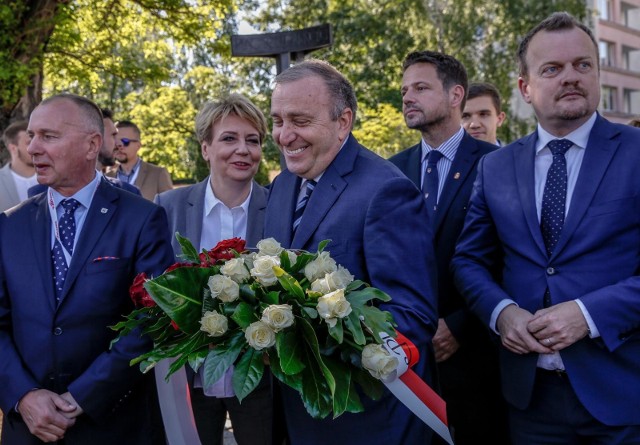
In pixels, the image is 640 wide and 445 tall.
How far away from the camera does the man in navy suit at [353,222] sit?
2910mm

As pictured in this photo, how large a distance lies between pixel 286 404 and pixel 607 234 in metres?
1.50

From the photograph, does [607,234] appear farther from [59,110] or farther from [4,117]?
[4,117]

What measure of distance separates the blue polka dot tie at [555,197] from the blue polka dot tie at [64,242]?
2.25 metres

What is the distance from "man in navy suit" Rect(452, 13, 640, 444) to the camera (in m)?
3.01

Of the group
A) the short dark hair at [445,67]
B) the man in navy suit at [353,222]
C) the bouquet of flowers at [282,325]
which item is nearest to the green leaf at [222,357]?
the bouquet of flowers at [282,325]

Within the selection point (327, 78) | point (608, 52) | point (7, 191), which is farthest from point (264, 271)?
point (608, 52)

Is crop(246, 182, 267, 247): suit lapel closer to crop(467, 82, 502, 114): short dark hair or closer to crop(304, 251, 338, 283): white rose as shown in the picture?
crop(304, 251, 338, 283): white rose

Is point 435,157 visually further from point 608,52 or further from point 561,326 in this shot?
point 608,52

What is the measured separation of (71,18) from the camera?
43.3ft

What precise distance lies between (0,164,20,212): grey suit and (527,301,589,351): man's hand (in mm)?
5857

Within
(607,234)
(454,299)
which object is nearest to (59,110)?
(454,299)

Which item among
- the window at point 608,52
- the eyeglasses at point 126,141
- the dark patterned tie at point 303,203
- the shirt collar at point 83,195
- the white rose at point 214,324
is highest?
the window at point 608,52

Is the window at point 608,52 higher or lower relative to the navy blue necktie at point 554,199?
higher

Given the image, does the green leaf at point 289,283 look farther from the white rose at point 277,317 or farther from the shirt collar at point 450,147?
the shirt collar at point 450,147
